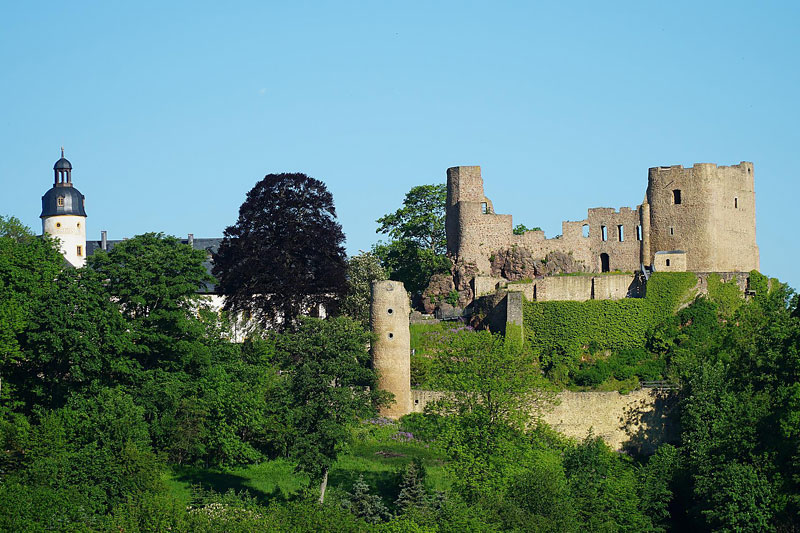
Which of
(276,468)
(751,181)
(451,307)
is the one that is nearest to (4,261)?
(276,468)

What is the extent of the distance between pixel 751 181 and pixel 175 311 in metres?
28.0

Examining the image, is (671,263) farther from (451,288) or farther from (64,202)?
(64,202)

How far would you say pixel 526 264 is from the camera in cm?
7081

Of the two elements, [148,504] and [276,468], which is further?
[276,468]

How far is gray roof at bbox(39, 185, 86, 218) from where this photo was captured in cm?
8500

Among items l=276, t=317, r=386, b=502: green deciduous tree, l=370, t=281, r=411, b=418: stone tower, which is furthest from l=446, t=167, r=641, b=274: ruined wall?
l=276, t=317, r=386, b=502: green deciduous tree

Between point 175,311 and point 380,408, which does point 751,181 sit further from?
point 175,311

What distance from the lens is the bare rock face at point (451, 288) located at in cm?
6975

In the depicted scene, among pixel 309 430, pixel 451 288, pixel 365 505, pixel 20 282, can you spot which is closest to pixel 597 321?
pixel 451 288

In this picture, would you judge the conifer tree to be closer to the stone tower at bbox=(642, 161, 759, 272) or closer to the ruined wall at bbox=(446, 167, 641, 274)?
the ruined wall at bbox=(446, 167, 641, 274)

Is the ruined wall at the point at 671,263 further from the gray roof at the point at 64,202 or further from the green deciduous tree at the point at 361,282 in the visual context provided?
the gray roof at the point at 64,202

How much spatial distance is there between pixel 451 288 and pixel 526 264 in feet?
10.8

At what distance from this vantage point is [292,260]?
66.6 metres

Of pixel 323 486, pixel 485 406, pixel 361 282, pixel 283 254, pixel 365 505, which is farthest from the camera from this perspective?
pixel 361 282
